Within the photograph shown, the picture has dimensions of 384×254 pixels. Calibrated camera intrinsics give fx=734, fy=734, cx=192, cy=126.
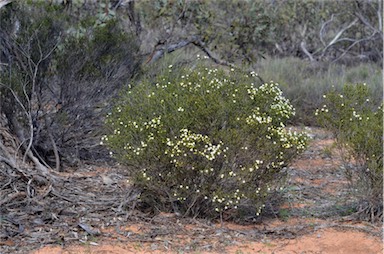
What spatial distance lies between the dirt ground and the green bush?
23cm

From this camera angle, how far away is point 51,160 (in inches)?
330

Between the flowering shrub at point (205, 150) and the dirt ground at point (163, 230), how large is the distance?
20 centimetres

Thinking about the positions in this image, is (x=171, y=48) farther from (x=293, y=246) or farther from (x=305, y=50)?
(x=305, y=50)

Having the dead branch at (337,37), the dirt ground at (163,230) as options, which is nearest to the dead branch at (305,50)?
the dead branch at (337,37)

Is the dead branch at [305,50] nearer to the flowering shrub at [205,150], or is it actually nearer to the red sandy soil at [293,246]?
the flowering shrub at [205,150]

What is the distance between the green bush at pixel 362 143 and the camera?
5969mm

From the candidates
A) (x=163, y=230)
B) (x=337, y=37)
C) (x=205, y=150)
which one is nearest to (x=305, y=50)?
(x=337, y=37)

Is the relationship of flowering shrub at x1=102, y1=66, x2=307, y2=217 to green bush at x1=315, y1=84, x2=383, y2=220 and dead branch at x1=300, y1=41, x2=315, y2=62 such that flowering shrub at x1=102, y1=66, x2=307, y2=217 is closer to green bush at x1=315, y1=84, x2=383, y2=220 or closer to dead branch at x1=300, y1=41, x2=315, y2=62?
green bush at x1=315, y1=84, x2=383, y2=220

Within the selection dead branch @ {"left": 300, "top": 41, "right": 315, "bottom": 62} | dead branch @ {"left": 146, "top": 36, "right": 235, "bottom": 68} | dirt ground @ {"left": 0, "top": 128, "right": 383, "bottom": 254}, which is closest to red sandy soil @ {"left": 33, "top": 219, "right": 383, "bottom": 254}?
dirt ground @ {"left": 0, "top": 128, "right": 383, "bottom": 254}

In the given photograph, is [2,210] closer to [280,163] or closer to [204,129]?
[204,129]

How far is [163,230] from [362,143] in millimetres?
1767

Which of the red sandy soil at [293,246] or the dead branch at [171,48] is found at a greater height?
the dead branch at [171,48]

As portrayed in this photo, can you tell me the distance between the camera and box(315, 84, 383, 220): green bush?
5969mm

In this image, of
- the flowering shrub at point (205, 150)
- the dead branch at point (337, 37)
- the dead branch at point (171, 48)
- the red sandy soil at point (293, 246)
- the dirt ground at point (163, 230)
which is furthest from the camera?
the dead branch at point (337, 37)
